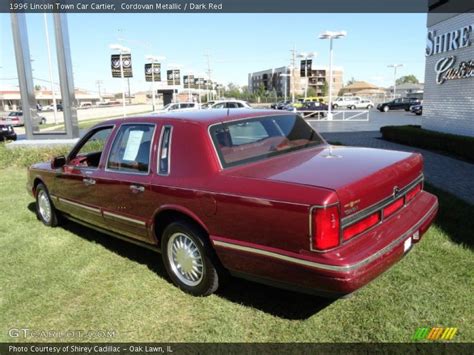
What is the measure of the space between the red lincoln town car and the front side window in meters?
0.01

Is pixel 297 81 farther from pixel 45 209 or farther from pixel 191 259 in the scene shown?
pixel 191 259

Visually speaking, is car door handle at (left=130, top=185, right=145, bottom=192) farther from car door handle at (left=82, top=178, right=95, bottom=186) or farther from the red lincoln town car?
car door handle at (left=82, top=178, right=95, bottom=186)

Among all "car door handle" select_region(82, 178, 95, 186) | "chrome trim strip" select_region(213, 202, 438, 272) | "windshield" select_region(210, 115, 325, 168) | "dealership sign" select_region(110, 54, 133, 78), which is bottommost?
"chrome trim strip" select_region(213, 202, 438, 272)

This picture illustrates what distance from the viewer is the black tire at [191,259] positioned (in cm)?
358

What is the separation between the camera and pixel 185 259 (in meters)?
3.85

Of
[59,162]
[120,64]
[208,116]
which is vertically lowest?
[59,162]

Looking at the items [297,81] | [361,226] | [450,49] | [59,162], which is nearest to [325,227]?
[361,226]

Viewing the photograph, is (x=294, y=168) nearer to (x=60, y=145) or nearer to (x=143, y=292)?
(x=143, y=292)

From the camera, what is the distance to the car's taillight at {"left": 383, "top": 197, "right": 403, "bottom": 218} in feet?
10.9

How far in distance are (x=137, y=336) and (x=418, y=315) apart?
7.46ft

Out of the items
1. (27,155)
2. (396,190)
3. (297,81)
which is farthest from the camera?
(297,81)

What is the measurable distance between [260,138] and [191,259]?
1.35 meters

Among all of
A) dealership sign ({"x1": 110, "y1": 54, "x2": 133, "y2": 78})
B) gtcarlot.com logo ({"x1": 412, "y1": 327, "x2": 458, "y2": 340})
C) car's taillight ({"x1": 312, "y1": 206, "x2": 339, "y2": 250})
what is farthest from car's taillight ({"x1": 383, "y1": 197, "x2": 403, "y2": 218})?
dealership sign ({"x1": 110, "y1": 54, "x2": 133, "y2": 78})

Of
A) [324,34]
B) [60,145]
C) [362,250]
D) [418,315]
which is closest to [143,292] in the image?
[362,250]
